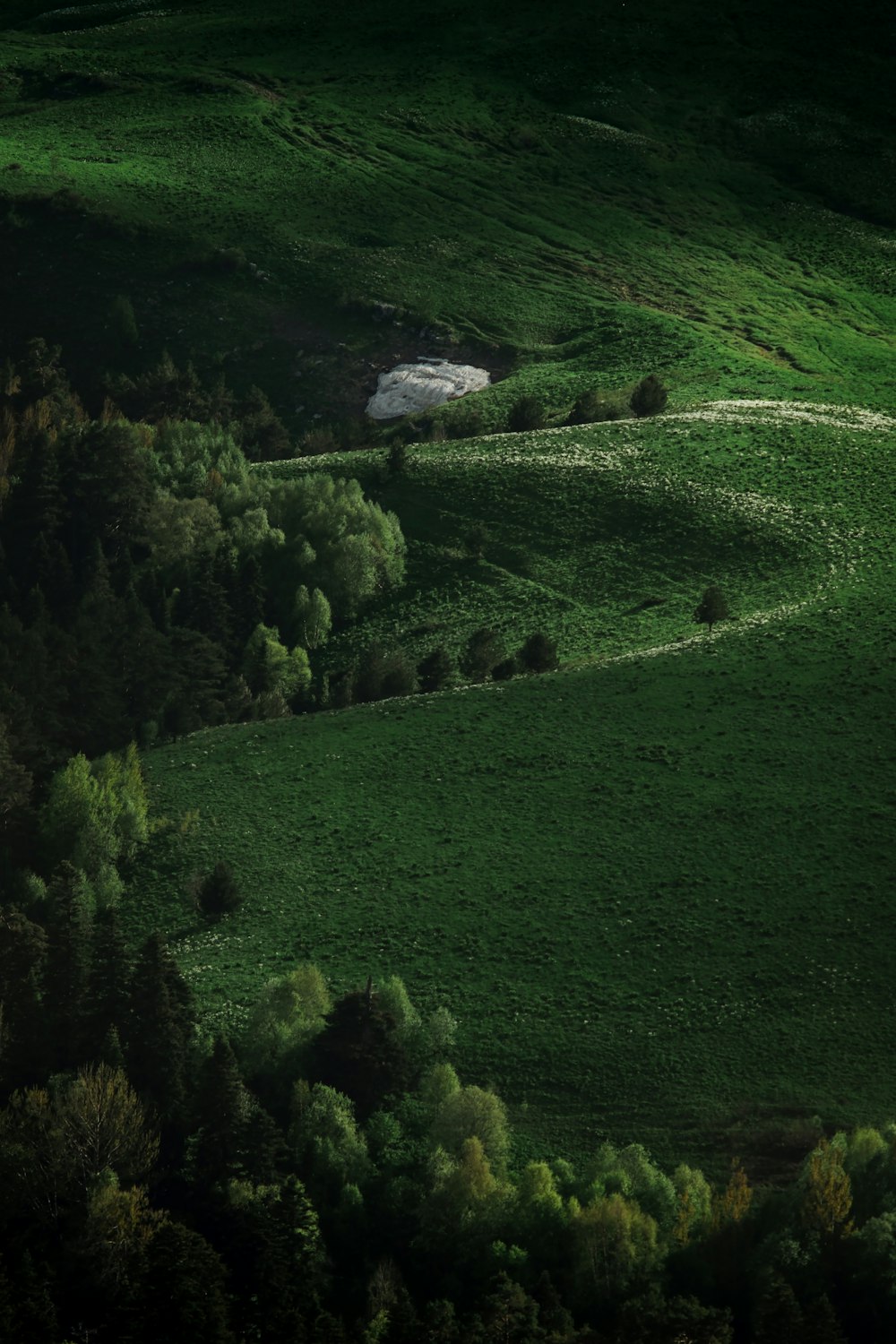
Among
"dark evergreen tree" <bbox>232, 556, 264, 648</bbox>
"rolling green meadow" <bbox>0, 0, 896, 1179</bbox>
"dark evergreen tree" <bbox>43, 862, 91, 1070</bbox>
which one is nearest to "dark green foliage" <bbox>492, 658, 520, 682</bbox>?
"rolling green meadow" <bbox>0, 0, 896, 1179</bbox>

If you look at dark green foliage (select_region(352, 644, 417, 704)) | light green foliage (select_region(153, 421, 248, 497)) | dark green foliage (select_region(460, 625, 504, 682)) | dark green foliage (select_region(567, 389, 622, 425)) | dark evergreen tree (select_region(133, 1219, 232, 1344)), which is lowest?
dark evergreen tree (select_region(133, 1219, 232, 1344))

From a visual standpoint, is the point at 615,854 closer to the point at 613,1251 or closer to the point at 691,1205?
the point at 691,1205

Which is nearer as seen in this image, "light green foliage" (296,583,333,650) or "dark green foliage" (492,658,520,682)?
"dark green foliage" (492,658,520,682)

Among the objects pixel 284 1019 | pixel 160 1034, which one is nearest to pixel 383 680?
pixel 284 1019

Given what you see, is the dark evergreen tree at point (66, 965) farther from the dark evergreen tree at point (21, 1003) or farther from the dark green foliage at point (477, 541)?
the dark green foliage at point (477, 541)

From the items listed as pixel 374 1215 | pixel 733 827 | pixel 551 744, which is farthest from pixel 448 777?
pixel 374 1215

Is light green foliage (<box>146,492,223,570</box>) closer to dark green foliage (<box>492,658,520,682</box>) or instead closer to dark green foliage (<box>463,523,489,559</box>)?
dark green foliage (<box>463,523,489,559</box>)
